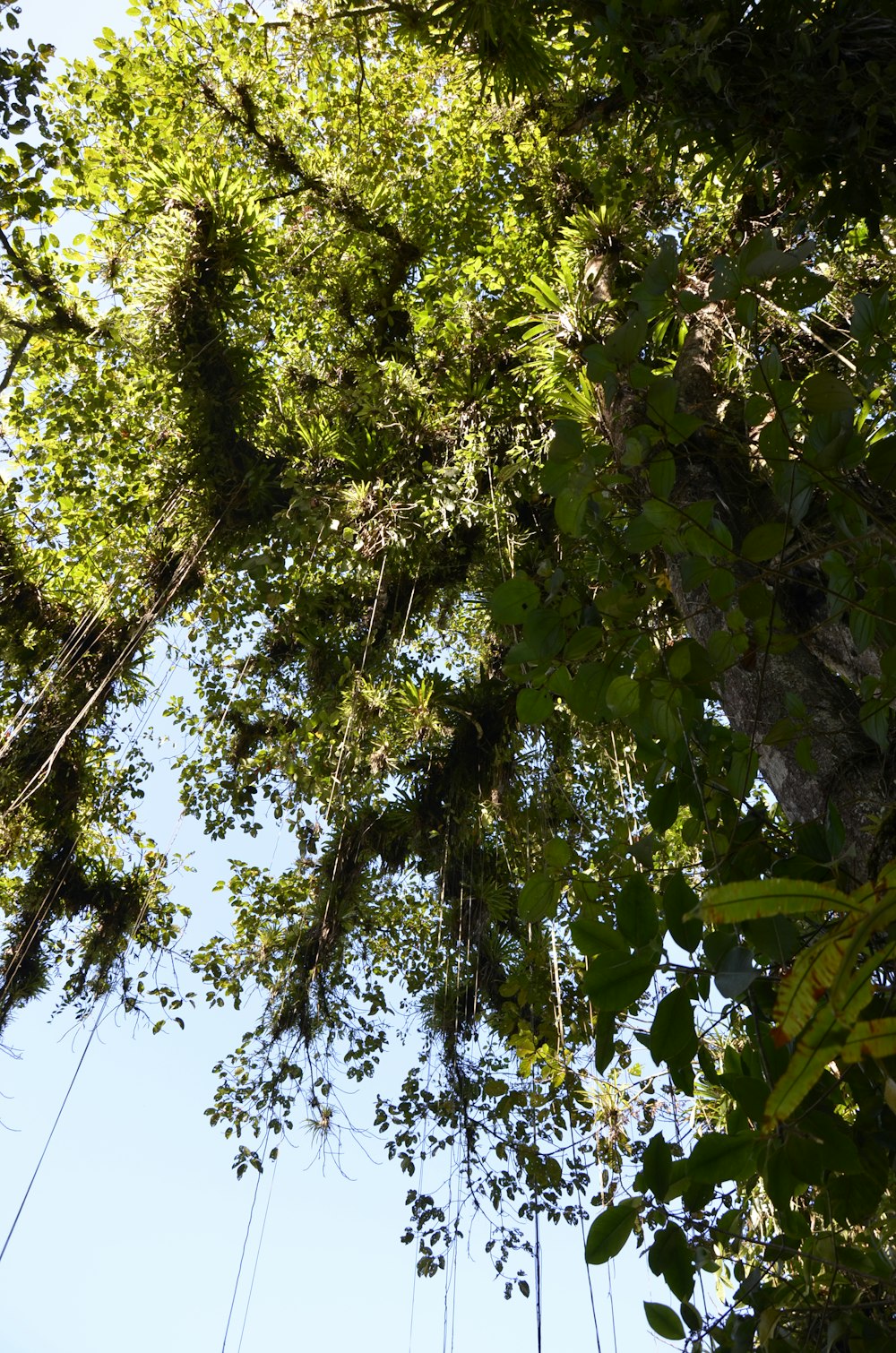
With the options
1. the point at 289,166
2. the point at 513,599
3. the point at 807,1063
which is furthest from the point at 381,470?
the point at 807,1063

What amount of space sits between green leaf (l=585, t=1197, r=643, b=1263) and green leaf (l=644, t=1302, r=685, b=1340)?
80 mm

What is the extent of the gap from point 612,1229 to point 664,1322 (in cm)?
13

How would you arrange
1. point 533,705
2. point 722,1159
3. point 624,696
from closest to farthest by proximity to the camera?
point 722,1159
point 624,696
point 533,705

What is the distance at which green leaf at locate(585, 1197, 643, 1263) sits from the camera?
69 cm

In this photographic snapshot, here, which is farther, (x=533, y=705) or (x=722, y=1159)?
(x=533, y=705)

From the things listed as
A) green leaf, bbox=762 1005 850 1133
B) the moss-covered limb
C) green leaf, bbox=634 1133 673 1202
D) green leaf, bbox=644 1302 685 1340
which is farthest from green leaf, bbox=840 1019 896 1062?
the moss-covered limb

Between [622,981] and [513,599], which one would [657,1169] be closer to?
[622,981]

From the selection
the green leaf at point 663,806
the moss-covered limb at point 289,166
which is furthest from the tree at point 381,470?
the green leaf at point 663,806

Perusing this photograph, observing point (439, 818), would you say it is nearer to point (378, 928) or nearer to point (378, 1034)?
point (378, 928)

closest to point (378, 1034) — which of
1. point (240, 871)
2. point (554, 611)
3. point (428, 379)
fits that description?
point (240, 871)

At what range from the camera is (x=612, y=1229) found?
69cm

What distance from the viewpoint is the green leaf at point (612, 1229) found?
69 cm

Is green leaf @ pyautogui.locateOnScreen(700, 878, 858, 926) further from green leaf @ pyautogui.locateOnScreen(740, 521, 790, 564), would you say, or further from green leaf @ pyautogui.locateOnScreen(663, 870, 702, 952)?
green leaf @ pyautogui.locateOnScreen(740, 521, 790, 564)

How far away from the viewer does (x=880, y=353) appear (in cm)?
84
